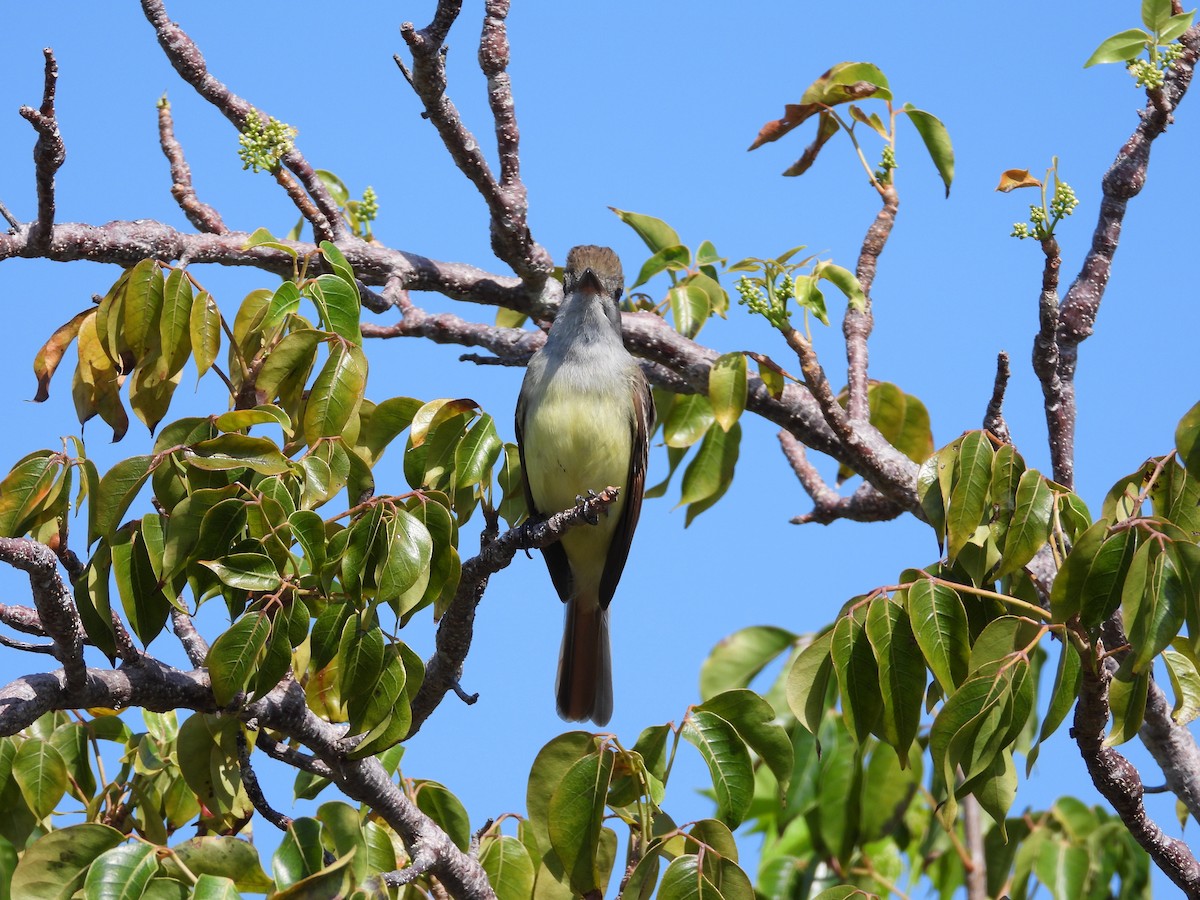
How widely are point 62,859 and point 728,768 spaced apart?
1597 millimetres

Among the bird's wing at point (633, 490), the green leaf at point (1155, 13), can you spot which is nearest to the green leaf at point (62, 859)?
the bird's wing at point (633, 490)

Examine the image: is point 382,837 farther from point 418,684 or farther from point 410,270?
point 410,270

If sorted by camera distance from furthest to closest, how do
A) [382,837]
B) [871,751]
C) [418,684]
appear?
1. [871,751]
2. [382,837]
3. [418,684]

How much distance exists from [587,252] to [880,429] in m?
1.65

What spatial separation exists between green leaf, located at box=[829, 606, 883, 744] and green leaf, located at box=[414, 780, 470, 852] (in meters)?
1.35

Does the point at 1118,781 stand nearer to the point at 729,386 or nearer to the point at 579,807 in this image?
the point at 579,807

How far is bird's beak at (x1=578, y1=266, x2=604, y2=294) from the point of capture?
5734 mm

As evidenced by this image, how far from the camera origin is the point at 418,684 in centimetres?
311

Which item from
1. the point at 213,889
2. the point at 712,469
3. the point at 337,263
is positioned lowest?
the point at 213,889

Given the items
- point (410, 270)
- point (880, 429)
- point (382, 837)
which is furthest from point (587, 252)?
point (382, 837)

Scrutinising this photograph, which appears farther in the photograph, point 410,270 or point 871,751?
point 410,270

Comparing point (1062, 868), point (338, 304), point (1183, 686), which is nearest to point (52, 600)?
point (338, 304)

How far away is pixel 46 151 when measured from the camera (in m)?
3.72

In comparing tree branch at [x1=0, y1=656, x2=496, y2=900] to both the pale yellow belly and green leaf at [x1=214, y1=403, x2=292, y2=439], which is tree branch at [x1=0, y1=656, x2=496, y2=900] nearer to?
green leaf at [x1=214, y1=403, x2=292, y2=439]
